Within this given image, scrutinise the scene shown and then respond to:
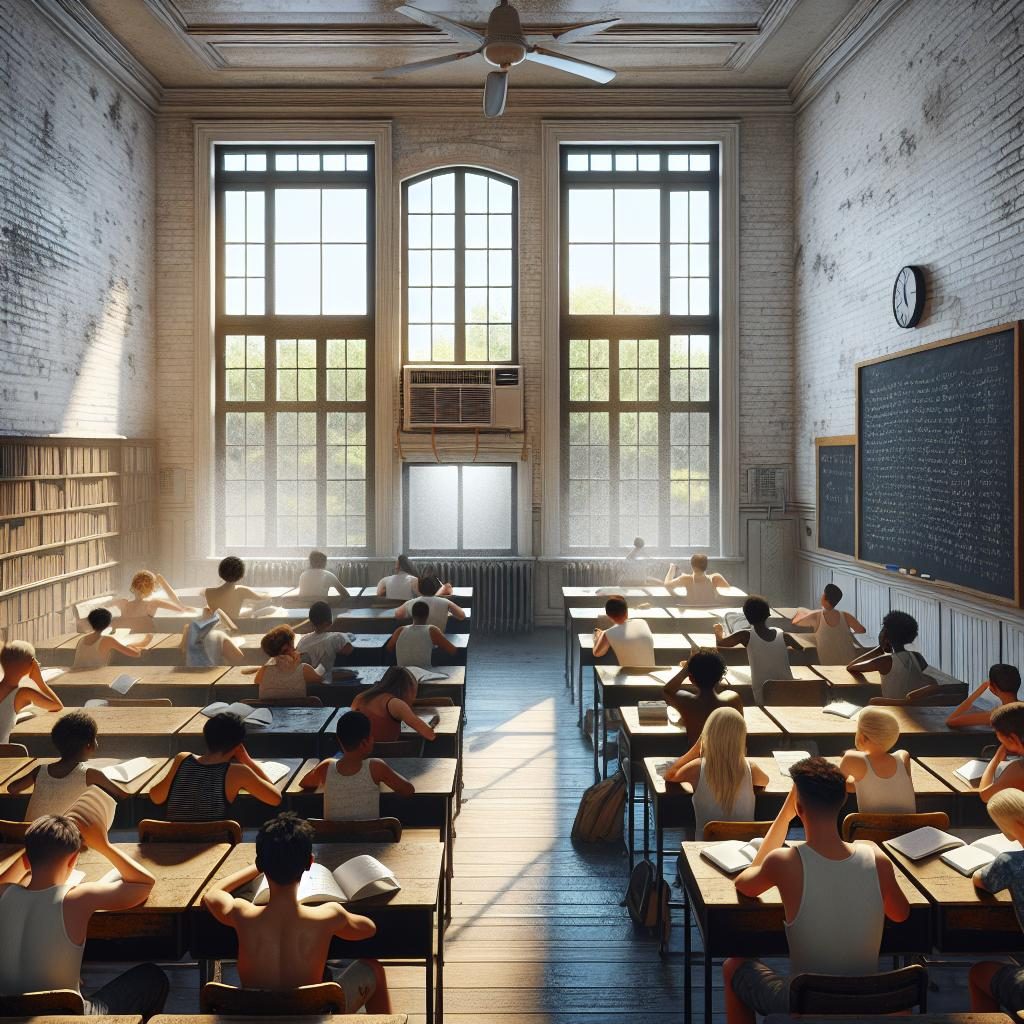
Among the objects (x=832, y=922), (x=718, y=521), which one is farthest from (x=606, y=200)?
(x=832, y=922)

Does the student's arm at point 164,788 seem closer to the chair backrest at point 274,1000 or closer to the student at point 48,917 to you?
the student at point 48,917

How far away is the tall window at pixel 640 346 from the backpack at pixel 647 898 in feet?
25.9

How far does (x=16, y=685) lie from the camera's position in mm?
5051

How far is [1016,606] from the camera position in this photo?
6.61m

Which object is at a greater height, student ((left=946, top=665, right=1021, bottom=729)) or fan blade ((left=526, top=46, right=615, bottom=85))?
fan blade ((left=526, top=46, right=615, bottom=85))

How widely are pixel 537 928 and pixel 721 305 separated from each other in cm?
929

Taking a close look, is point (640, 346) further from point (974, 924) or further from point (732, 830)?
point (974, 924)

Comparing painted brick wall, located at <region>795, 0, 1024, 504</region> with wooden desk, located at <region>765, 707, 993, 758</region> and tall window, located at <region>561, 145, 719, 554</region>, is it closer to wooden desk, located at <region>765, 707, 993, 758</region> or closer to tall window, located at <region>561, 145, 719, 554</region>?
tall window, located at <region>561, 145, 719, 554</region>

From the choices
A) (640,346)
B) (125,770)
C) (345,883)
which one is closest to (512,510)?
(640,346)

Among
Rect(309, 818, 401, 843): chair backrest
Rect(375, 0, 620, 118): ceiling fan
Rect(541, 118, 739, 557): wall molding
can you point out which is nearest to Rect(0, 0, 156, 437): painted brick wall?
Rect(375, 0, 620, 118): ceiling fan

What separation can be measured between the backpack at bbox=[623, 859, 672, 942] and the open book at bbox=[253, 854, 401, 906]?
5.22ft

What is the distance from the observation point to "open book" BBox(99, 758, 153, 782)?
413cm

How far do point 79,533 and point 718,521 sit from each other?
7.49m

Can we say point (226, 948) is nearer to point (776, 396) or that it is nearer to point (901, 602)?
point (901, 602)
